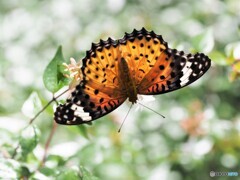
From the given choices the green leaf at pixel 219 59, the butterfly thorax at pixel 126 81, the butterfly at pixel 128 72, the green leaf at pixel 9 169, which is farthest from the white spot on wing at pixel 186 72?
the green leaf at pixel 9 169

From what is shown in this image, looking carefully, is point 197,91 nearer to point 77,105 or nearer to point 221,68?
point 221,68

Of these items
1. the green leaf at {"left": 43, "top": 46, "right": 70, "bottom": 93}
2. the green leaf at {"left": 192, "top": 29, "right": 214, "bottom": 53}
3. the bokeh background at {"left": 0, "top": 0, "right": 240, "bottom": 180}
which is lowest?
the bokeh background at {"left": 0, "top": 0, "right": 240, "bottom": 180}

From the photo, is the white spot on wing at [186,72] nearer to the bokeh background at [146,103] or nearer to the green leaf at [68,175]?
the bokeh background at [146,103]

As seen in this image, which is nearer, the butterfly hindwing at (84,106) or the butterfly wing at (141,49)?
the butterfly hindwing at (84,106)

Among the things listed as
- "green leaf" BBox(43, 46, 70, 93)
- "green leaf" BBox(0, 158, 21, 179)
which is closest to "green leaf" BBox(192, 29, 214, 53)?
"green leaf" BBox(43, 46, 70, 93)

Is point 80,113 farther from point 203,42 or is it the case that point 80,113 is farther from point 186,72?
point 203,42

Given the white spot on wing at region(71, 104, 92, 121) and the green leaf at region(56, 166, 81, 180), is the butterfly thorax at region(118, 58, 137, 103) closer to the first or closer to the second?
the white spot on wing at region(71, 104, 92, 121)
